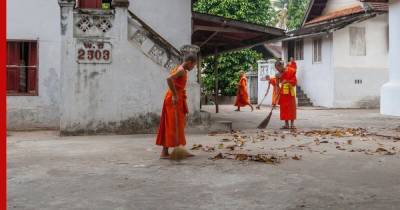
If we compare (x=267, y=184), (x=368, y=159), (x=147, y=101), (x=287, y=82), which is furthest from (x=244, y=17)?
(x=267, y=184)

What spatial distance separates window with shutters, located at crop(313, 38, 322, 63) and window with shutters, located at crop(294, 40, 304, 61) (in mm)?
1428

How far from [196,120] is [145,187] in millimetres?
6060

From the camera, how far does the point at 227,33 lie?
1493 cm

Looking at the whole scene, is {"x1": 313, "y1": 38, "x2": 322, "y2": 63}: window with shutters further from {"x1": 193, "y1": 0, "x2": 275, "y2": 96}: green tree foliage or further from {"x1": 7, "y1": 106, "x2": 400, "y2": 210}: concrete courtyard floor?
{"x1": 7, "y1": 106, "x2": 400, "y2": 210}: concrete courtyard floor

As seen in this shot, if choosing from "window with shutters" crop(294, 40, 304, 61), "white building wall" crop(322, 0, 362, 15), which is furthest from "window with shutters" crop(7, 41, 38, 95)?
"white building wall" crop(322, 0, 362, 15)

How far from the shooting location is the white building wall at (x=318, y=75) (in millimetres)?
23328

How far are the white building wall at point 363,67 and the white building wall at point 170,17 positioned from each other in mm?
13145

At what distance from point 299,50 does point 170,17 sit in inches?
639

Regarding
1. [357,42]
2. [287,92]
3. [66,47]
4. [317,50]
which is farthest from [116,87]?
[317,50]

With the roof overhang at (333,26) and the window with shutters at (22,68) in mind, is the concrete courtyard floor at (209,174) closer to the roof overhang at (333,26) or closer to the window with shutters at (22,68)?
the window with shutters at (22,68)

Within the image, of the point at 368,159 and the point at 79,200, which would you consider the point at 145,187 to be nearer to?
the point at 79,200

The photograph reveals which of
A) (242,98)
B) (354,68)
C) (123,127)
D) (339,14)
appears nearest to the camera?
(123,127)

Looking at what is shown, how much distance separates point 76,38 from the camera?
10328 millimetres

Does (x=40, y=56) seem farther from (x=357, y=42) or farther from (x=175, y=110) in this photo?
(x=357, y=42)
